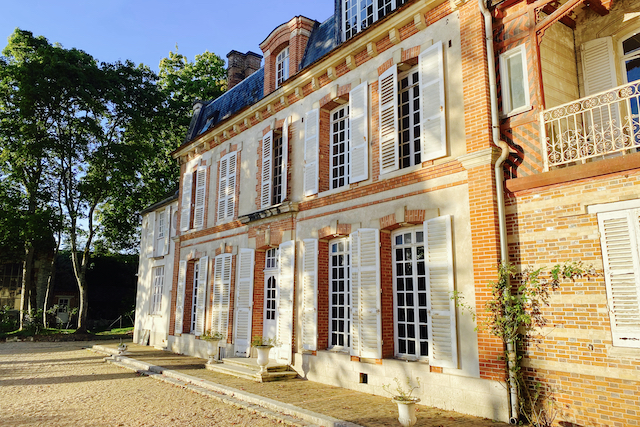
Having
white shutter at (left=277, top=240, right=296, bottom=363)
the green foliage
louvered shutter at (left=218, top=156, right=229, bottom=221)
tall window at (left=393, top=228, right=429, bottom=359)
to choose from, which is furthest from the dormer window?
the green foliage

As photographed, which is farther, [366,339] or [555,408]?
[366,339]

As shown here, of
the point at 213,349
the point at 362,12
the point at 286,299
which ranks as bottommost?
the point at 213,349

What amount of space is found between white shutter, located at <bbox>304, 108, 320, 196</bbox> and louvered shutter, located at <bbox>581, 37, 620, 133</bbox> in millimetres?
5199

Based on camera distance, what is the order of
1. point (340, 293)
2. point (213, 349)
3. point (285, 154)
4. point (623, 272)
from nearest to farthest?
1. point (623, 272)
2. point (340, 293)
3. point (285, 154)
4. point (213, 349)

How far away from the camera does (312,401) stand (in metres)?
7.18

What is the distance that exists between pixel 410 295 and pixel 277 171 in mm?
5475

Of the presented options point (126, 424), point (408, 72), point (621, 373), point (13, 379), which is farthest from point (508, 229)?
point (13, 379)

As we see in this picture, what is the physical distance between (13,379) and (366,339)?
7.90m

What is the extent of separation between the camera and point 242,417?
652cm

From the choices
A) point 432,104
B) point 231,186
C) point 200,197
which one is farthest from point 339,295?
point 200,197

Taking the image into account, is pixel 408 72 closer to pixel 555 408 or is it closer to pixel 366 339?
pixel 366 339

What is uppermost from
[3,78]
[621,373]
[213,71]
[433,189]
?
[213,71]

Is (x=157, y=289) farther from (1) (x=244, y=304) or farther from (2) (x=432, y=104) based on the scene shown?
(2) (x=432, y=104)

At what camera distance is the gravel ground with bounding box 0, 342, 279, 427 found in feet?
20.8
